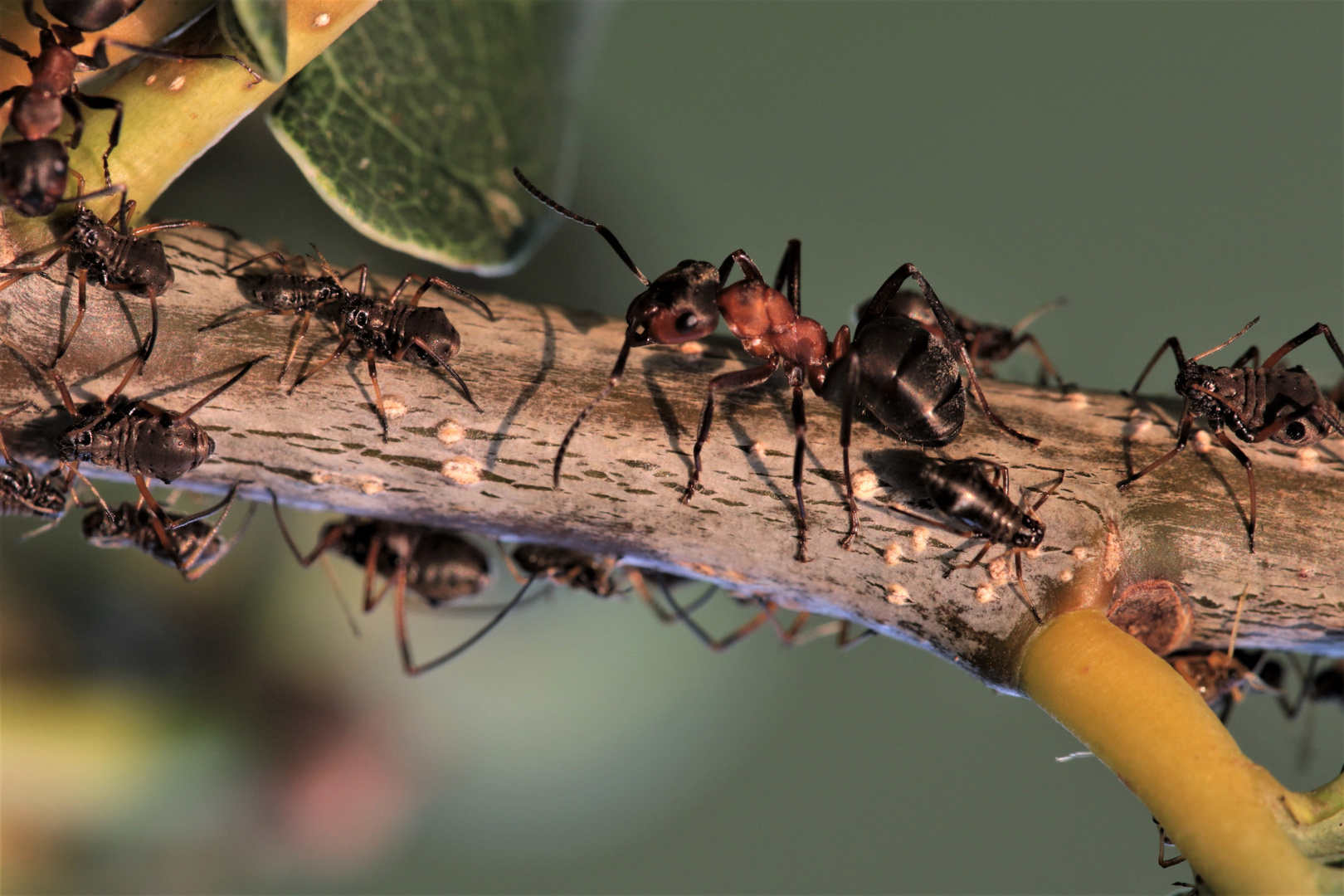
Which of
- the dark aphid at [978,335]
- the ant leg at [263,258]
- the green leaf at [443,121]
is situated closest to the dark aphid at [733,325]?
the green leaf at [443,121]

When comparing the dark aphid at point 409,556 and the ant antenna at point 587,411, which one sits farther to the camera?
the dark aphid at point 409,556

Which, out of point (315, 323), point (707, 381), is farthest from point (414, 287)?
point (707, 381)

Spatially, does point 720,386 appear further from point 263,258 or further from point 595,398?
point 263,258

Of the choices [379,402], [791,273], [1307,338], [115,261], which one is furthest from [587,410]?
[1307,338]

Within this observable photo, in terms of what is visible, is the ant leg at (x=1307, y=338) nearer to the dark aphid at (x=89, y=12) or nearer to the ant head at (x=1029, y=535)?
the ant head at (x=1029, y=535)

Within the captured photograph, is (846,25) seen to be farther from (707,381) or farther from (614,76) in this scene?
(707,381)
